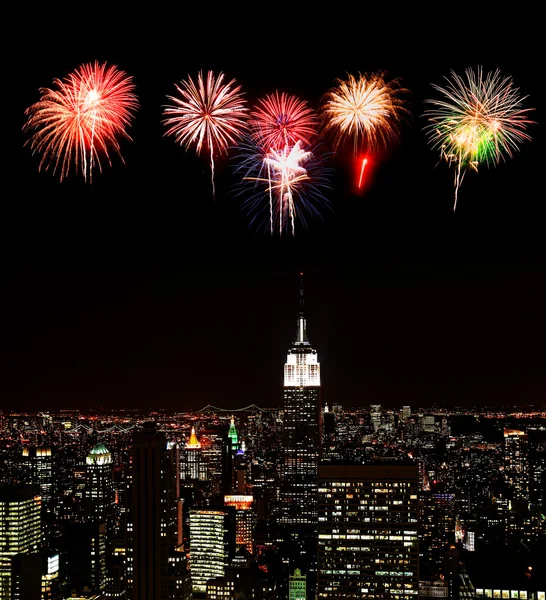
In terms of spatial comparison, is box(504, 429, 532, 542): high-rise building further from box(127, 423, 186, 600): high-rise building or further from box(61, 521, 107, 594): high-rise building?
box(61, 521, 107, 594): high-rise building

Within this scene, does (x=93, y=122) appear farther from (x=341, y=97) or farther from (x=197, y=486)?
(x=197, y=486)

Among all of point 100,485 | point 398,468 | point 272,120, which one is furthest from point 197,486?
point 272,120

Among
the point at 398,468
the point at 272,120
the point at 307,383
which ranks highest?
the point at 272,120

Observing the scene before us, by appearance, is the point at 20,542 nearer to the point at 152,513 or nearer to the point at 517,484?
the point at 152,513

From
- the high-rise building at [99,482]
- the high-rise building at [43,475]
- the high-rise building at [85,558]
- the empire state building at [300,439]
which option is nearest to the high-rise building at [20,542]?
the high-rise building at [85,558]

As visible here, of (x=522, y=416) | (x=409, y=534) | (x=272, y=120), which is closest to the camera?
(x=272, y=120)

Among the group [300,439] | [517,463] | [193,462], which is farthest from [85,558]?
[300,439]

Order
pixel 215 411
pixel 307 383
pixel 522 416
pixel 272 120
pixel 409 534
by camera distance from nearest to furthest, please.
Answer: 1. pixel 272 120
2. pixel 409 534
3. pixel 522 416
4. pixel 215 411
5. pixel 307 383

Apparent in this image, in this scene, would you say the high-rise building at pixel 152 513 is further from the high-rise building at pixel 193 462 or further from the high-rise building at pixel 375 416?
the high-rise building at pixel 193 462
